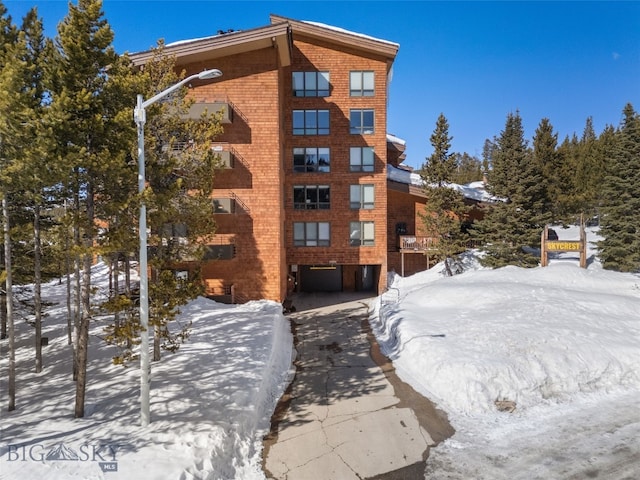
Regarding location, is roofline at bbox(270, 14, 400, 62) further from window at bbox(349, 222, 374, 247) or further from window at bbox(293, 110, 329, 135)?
window at bbox(349, 222, 374, 247)

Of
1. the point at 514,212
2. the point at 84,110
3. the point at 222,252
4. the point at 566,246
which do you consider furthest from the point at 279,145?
the point at 566,246

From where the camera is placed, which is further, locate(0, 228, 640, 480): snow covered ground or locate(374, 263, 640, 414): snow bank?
locate(374, 263, 640, 414): snow bank

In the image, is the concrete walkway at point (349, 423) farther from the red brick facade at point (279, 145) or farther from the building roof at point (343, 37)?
the building roof at point (343, 37)

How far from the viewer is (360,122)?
24.7 m

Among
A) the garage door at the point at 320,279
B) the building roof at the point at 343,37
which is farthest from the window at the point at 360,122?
the garage door at the point at 320,279

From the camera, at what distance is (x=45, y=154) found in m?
7.01

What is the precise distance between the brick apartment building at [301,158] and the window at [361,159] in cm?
7

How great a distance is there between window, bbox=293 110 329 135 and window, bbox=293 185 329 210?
159 inches

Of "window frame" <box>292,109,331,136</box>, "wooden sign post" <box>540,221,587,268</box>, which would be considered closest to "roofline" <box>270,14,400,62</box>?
"window frame" <box>292,109,331,136</box>

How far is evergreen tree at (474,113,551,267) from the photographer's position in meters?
24.6

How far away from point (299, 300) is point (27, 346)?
50.1ft

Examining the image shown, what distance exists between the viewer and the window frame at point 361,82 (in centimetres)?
2447

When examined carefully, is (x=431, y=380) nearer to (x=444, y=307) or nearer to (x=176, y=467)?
(x=444, y=307)

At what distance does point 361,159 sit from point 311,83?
260 inches
